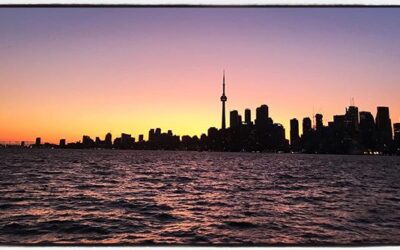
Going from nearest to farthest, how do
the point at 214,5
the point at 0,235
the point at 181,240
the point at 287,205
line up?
the point at 214,5, the point at 181,240, the point at 0,235, the point at 287,205

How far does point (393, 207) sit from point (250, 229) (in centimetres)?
623

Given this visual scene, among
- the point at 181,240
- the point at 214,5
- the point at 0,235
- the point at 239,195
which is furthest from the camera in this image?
the point at 239,195

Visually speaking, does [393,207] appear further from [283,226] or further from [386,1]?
[386,1]

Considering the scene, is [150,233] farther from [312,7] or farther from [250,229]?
[312,7]

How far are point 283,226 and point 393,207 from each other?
5544 millimetres

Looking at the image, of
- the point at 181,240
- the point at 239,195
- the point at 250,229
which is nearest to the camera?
the point at 181,240

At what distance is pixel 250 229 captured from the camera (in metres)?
7.19

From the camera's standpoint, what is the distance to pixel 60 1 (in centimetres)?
482

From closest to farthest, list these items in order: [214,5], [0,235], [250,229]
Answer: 1. [214,5]
2. [0,235]
3. [250,229]

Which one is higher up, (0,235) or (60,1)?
(60,1)

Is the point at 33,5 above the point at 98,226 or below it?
above

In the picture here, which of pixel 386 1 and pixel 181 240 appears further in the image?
pixel 181 240

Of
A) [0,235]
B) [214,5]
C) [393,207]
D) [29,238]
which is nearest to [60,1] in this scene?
[214,5]

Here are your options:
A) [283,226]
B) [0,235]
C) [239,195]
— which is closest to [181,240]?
[283,226]
